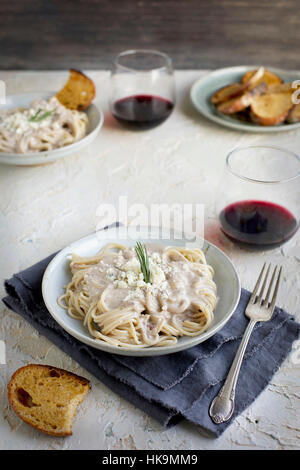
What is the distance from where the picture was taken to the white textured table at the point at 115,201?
1.25m

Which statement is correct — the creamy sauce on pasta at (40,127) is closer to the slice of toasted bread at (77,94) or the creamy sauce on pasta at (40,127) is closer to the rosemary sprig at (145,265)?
the slice of toasted bread at (77,94)

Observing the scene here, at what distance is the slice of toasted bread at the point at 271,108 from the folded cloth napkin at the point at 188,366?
46.9 inches

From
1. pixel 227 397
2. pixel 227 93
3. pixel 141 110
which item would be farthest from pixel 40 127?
pixel 227 397

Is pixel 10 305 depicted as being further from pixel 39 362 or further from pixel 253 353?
pixel 253 353

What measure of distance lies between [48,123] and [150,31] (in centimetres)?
128

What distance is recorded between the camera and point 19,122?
7.49 feet

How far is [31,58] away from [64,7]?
1.25 ft

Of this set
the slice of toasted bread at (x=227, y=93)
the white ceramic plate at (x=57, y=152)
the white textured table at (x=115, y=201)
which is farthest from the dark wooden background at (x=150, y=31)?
the white ceramic plate at (x=57, y=152)

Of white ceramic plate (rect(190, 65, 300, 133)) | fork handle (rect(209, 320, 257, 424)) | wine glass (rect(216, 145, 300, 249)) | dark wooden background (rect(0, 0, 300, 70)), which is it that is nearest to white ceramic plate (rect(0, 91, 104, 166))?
white ceramic plate (rect(190, 65, 300, 133))

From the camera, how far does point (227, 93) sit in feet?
8.84

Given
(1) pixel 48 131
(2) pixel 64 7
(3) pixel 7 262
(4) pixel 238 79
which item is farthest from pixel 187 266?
(2) pixel 64 7

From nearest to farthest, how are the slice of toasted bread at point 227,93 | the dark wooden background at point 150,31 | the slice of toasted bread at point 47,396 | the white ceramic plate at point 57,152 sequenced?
1. the slice of toasted bread at point 47,396
2. the white ceramic plate at point 57,152
3. the slice of toasted bread at point 227,93
4. the dark wooden background at point 150,31

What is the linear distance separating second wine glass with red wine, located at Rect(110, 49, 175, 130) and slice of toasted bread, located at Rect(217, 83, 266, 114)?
257 mm

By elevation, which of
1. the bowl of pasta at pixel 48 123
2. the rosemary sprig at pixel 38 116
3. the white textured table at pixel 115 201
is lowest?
the white textured table at pixel 115 201
